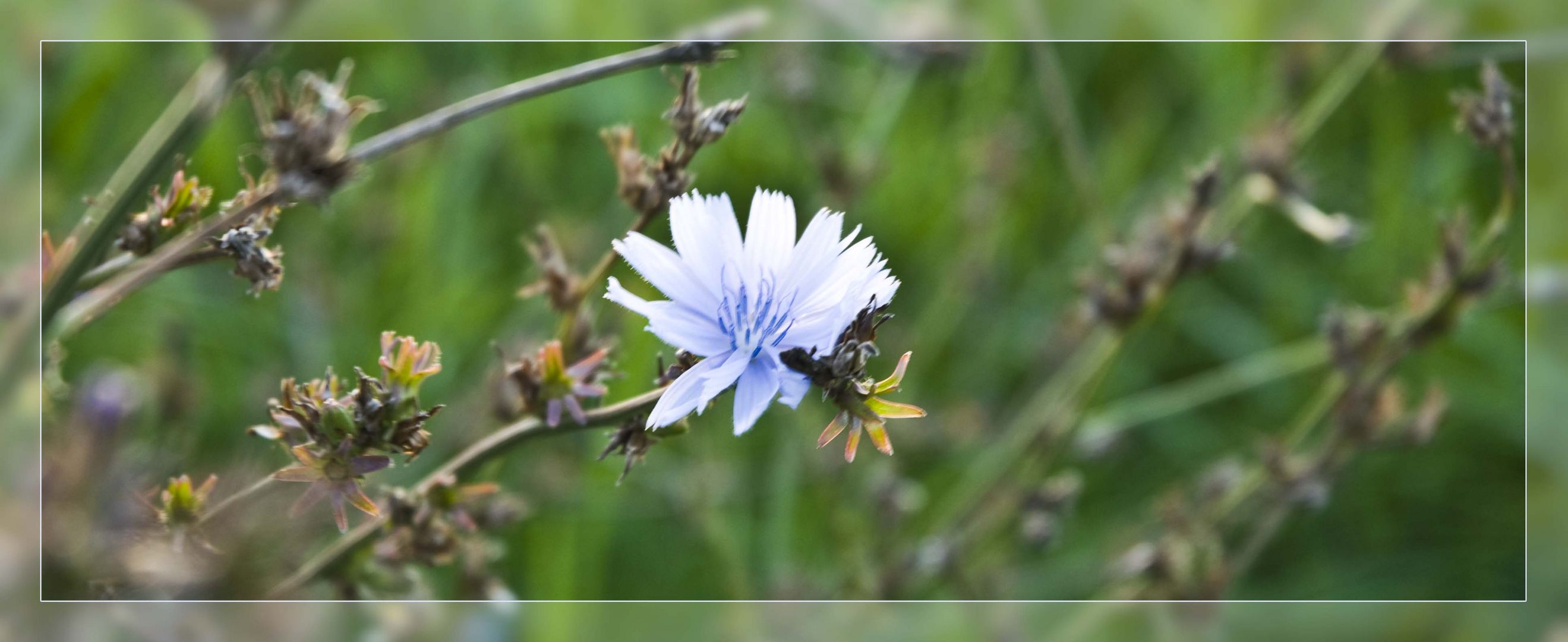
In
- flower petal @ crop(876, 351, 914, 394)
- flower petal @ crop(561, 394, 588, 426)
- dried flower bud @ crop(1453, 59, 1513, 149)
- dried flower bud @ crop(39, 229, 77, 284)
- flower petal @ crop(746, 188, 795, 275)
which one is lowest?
flower petal @ crop(876, 351, 914, 394)

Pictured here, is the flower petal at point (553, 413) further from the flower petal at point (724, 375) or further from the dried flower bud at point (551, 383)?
the flower petal at point (724, 375)

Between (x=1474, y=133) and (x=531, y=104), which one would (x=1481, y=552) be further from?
(x=531, y=104)

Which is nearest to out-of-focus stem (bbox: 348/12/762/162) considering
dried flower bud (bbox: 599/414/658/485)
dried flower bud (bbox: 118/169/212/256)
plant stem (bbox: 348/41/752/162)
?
plant stem (bbox: 348/41/752/162)

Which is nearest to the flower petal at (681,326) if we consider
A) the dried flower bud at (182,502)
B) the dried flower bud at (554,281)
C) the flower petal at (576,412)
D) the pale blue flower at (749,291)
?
the pale blue flower at (749,291)

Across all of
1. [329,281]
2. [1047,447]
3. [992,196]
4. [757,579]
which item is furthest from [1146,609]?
[329,281]

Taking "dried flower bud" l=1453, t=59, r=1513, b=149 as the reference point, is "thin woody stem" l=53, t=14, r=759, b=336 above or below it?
below

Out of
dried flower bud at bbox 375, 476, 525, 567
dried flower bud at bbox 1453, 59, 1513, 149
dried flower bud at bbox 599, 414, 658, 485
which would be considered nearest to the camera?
dried flower bud at bbox 599, 414, 658, 485

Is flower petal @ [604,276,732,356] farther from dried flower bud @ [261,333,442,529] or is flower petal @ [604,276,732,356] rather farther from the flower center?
dried flower bud @ [261,333,442,529]

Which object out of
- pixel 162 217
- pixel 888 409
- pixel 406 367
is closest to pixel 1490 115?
pixel 888 409
